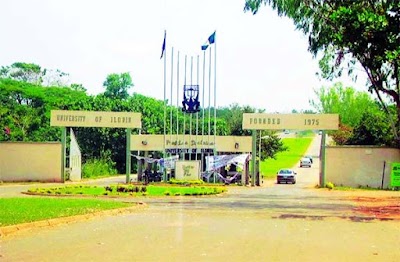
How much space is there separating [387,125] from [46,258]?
4371 cm

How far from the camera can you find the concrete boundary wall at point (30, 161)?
44.6 metres

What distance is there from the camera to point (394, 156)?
136 feet

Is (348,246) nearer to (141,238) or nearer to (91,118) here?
(141,238)

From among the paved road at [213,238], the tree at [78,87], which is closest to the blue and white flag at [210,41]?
the paved road at [213,238]

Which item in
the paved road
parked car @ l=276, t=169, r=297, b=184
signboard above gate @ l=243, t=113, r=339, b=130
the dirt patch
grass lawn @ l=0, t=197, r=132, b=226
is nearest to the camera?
the paved road

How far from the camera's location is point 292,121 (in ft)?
147

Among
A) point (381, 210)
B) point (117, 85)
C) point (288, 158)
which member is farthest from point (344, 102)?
point (381, 210)

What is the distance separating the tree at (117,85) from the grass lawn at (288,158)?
68.7 feet

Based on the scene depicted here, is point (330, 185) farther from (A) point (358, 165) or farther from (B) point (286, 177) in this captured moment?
(B) point (286, 177)

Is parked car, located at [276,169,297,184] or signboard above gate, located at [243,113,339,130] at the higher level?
signboard above gate, located at [243,113,339,130]

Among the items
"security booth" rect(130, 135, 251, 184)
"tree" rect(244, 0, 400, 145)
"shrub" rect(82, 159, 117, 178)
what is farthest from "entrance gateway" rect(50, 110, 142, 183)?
"tree" rect(244, 0, 400, 145)

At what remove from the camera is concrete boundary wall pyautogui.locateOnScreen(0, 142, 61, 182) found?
44.6 m

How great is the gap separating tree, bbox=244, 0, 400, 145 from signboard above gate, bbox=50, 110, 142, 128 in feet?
59.8

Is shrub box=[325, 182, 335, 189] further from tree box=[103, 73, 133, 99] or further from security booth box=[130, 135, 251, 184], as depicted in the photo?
tree box=[103, 73, 133, 99]
